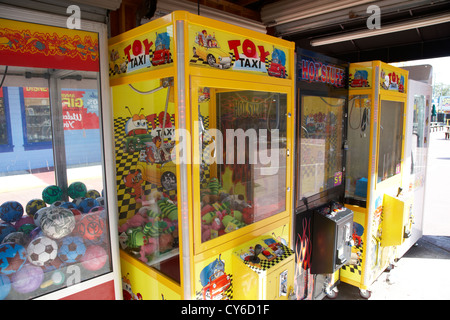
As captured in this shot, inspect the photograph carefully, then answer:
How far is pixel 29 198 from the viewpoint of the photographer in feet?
7.17

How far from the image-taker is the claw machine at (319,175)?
9.53ft

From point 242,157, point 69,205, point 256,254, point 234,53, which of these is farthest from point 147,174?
point 234,53

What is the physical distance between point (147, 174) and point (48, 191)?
73 centimetres

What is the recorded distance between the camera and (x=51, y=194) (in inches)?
91.8

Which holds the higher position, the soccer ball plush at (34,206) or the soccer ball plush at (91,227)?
the soccer ball plush at (34,206)

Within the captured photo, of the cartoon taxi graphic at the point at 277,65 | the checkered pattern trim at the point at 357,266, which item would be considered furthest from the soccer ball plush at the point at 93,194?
the checkered pattern trim at the point at 357,266

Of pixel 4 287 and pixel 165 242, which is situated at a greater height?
pixel 165 242

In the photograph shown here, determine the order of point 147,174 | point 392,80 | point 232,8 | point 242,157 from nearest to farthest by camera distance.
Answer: point 147,174 < point 242,157 < point 392,80 < point 232,8

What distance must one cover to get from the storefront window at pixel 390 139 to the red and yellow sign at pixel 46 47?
3.16 metres

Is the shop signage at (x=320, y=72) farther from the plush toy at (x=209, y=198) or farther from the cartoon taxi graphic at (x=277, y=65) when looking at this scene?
the plush toy at (x=209, y=198)

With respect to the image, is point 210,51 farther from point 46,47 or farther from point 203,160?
point 203,160

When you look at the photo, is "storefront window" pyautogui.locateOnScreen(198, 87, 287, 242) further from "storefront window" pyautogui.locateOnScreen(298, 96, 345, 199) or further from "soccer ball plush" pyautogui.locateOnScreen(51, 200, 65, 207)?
"soccer ball plush" pyautogui.locateOnScreen(51, 200, 65, 207)

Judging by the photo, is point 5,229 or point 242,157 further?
point 242,157

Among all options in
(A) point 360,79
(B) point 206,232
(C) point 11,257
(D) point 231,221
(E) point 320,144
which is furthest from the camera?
(A) point 360,79
